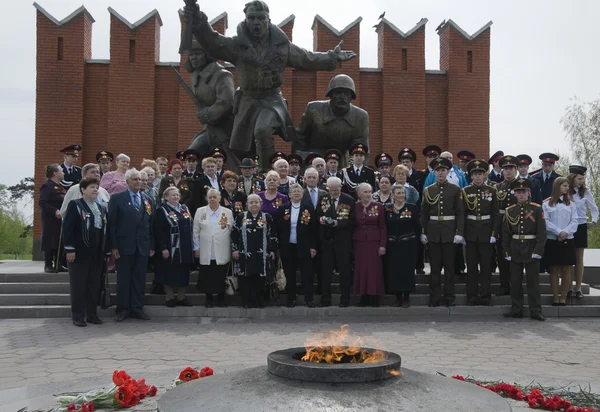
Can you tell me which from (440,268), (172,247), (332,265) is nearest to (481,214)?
(440,268)

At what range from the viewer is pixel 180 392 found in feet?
12.1

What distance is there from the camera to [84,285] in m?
7.60

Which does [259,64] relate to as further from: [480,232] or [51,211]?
[480,232]

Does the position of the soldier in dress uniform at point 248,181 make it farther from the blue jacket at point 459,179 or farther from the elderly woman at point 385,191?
the blue jacket at point 459,179

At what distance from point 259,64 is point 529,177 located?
15.4ft

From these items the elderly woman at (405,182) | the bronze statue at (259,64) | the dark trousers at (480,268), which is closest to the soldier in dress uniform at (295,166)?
the bronze statue at (259,64)

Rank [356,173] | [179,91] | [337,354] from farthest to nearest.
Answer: [179,91]
[356,173]
[337,354]

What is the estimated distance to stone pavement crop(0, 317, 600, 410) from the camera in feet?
17.5

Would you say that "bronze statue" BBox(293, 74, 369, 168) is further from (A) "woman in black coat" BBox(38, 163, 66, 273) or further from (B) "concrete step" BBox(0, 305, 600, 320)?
(A) "woman in black coat" BBox(38, 163, 66, 273)

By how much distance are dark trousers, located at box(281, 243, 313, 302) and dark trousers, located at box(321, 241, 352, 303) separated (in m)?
0.19

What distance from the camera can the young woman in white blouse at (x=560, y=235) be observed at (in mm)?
8523

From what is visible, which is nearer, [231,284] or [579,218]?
[231,284]

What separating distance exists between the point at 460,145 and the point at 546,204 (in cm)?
886

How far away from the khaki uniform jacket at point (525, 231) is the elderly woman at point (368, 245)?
5.50ft
